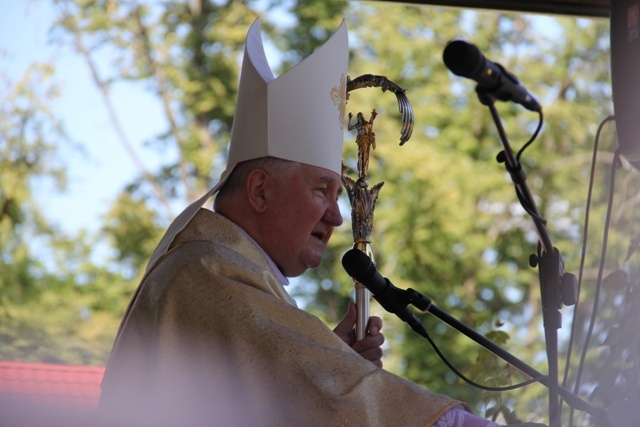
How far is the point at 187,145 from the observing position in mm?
13031

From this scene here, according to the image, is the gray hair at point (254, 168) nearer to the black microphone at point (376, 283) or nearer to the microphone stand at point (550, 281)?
the black microphone at point (376, 283)

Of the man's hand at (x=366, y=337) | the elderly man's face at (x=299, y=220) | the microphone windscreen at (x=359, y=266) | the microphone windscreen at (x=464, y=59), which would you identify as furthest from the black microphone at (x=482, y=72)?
the man's hand at (x=366, y=337)

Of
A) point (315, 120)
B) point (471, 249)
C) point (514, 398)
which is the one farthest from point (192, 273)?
point (471, 249)

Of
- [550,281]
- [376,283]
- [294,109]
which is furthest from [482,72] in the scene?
[294,109]

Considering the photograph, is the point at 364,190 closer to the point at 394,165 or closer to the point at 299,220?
the point at 299,220

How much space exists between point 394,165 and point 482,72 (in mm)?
10094

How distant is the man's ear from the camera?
307 centimetres

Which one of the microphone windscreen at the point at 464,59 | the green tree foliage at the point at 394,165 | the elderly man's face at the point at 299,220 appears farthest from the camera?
the green tree foliage at the point at 394,165

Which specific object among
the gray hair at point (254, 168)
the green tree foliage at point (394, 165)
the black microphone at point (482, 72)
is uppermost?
the green tree foliage at point (394, 165)

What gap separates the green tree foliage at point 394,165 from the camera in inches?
472

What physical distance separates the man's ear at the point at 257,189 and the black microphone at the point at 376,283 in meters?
0.53

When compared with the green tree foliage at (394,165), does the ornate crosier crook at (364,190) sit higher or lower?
lower

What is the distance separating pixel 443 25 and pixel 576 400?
1116 cm

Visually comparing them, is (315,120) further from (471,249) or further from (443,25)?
(443,25)
